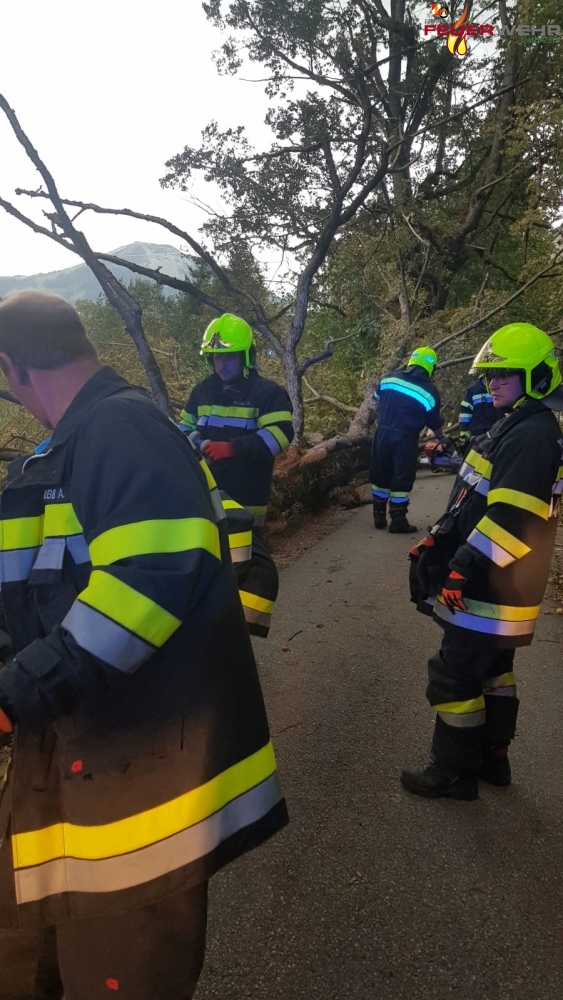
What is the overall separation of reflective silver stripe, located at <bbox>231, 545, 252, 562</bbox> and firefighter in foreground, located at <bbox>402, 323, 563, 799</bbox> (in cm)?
89

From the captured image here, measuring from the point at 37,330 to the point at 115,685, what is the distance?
74cm

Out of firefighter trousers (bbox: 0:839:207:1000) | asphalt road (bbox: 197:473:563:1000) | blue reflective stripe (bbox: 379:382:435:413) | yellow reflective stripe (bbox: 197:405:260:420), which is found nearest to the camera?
firefighter trousers (bbox: 0:839:207:1000)

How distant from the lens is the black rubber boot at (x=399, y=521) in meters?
6.91

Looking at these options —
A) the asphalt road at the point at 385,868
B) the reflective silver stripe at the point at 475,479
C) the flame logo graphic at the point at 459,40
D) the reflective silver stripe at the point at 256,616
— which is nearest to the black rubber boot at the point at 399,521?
the asphalt road at the point at 385,868

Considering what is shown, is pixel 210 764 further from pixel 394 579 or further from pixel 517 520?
pixel 394 579

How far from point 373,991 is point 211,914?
0.59 metres

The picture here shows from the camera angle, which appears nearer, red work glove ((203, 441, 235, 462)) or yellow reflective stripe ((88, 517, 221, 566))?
yellow reflective stripe ((88, 517, 221, 566))

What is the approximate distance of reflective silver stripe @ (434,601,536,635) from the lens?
230 centimetres

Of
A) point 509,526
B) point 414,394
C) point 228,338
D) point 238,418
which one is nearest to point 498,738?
point 509,526

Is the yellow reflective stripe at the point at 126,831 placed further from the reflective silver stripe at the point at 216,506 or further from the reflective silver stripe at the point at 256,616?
the reflective silver stripe at the point at 256,616

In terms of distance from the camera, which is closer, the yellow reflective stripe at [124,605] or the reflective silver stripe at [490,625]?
the yellow reflective stripe at [124,605]

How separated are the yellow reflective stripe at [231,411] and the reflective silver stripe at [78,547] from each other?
2.67 meters

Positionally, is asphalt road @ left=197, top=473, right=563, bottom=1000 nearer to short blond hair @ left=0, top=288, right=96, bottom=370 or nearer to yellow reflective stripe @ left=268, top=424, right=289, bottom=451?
yellow reflective stripe @ left=268, top=424, right=289, bottom=451

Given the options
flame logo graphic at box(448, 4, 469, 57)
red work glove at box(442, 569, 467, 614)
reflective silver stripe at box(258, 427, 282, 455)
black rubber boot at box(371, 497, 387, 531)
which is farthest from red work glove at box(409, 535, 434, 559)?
flame logo graphic at box(448, 4, 469, 57)
